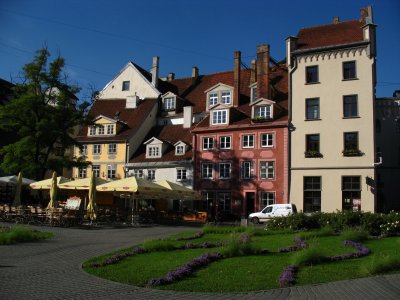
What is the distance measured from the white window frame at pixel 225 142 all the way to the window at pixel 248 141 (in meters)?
1.48

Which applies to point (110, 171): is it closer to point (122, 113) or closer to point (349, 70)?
point (122, 113)

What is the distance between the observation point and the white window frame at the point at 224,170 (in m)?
44.8

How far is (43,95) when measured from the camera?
123 ft

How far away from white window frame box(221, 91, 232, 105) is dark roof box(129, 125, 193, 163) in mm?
5100

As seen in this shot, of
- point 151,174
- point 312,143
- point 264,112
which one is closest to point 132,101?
point 151,174

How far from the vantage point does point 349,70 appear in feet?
133

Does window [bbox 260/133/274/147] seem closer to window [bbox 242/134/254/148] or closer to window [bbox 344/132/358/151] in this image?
window [bbox 242/134/254/148]

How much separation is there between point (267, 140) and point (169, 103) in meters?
15.7

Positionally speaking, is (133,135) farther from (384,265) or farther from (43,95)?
(384,265)

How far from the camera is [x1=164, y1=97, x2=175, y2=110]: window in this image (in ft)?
178

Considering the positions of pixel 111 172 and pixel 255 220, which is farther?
pixel 111 172

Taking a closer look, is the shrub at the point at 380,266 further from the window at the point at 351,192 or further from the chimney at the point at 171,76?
the chimney at the point at 171,76

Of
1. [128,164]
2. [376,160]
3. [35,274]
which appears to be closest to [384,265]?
[35,274]

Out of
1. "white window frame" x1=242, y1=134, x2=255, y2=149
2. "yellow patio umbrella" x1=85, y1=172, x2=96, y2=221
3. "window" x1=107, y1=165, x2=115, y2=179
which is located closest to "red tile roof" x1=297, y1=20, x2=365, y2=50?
"white window frame" x1=242, y1=134, x2=255, y2=149
